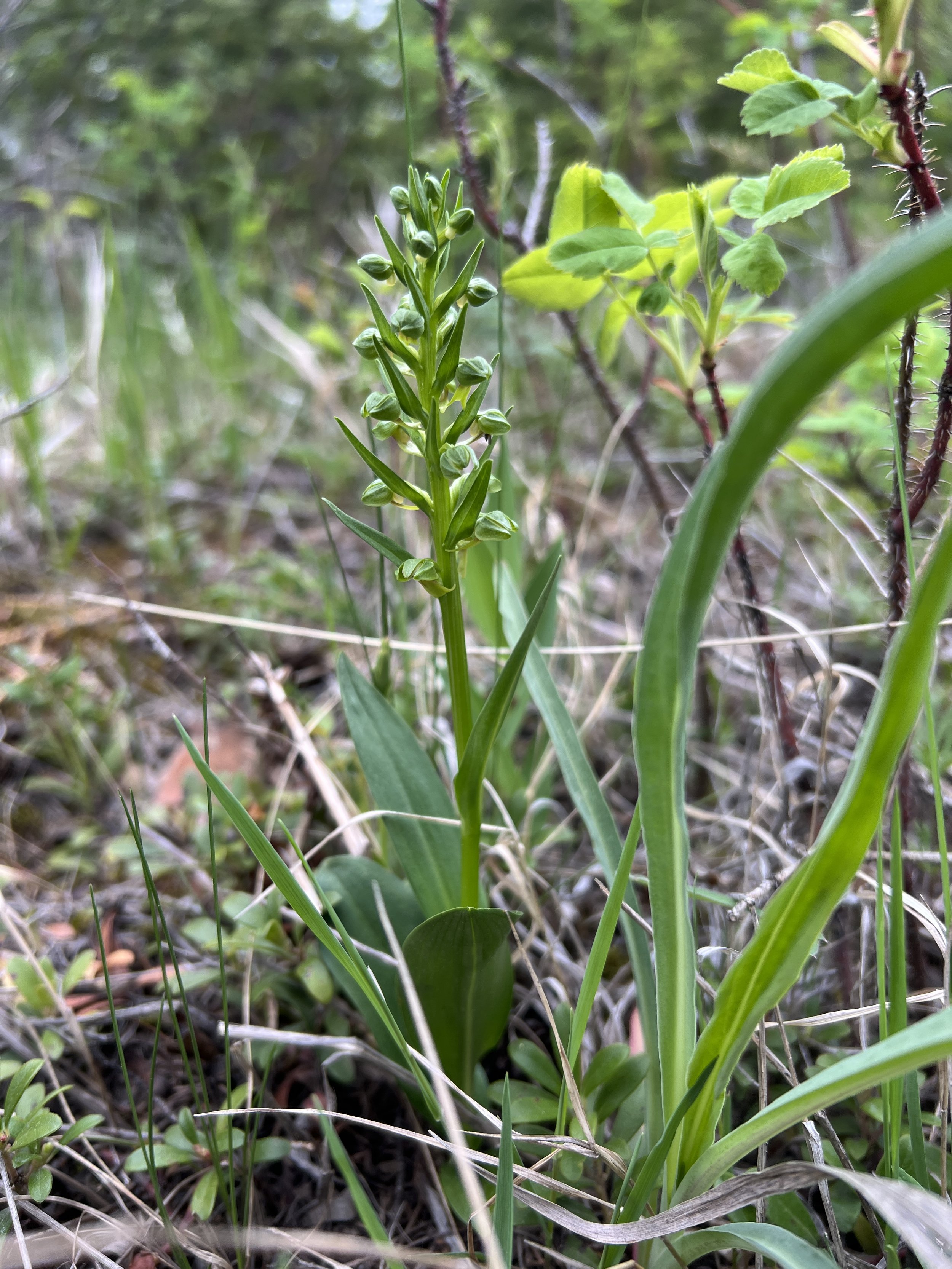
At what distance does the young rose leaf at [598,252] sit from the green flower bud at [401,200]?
0.72 ft

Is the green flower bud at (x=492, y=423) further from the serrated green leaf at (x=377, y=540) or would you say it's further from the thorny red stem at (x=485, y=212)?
the thorny red stem at (x=485, y=212)

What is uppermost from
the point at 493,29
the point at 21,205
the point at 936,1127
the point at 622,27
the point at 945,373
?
the point at 493,29

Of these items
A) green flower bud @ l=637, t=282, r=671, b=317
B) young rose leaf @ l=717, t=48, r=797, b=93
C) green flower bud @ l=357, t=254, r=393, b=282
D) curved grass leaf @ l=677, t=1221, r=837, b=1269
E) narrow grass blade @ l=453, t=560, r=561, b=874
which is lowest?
curved grass leaf @ l=677, t=1221, r=837, b=1269

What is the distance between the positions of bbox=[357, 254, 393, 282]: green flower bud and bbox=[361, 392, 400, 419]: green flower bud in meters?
0.10

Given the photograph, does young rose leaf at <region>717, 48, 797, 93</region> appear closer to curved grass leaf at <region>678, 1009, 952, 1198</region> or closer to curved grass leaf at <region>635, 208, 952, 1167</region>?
curved grass leaf at <region>635, 208, 952, 1167</region>

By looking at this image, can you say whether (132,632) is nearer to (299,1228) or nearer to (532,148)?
(299,1228)

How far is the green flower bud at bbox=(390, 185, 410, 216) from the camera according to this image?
27.6 inches

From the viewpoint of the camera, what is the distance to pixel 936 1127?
2.55 feet

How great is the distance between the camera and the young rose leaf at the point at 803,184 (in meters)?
0.77

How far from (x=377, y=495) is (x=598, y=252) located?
0.41 metres

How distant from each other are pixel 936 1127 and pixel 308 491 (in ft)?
7.68

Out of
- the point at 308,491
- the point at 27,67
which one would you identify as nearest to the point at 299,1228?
the point at 308,491

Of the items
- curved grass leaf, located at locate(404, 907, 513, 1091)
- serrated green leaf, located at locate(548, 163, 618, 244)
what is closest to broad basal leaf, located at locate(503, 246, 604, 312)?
serrated green leaf, located at locate(548, 163, 618, 244)

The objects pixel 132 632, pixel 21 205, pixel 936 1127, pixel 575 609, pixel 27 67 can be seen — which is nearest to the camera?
pixel 936 1127
